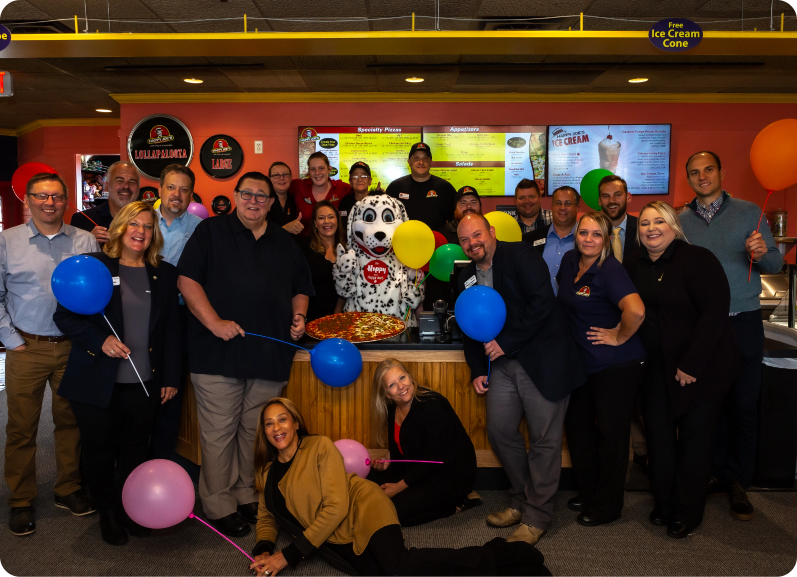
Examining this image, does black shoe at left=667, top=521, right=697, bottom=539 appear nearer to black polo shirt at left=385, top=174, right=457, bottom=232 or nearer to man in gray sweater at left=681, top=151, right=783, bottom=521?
man in gray sweater at left=681, top=151, right=783, bottom=521

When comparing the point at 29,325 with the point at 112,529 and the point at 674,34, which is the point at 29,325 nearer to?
the point at 112,529

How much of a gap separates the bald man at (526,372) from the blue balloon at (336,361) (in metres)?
0.61

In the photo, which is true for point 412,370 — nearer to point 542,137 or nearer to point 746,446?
point 746,446

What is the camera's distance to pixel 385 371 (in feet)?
8.68

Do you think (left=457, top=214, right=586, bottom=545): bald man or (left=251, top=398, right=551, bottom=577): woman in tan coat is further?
(left=457, top=214, right=586, bottom=545): bald man

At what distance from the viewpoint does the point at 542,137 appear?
19.9ft

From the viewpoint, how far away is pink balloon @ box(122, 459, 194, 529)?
2.10 m

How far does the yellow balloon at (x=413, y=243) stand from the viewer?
2.92 meters

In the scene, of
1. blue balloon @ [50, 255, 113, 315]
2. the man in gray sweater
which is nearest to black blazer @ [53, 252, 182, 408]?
blue balloon @ [50, 255, 113, 315]

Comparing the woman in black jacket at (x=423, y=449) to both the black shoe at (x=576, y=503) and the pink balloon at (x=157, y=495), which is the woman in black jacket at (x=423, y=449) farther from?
the pink balloon at (x=157, y=495)

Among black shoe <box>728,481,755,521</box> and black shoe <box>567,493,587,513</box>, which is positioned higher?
black shoe <box>728,481,755,521</box>

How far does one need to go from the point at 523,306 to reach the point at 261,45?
2749 mm

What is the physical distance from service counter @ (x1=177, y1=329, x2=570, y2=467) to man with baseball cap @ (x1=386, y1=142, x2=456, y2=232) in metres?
1.68

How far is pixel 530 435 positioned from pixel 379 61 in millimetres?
3671
